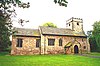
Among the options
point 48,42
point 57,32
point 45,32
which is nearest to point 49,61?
point 48,42

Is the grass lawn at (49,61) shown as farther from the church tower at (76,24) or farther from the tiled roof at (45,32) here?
the church tower at (76,24)

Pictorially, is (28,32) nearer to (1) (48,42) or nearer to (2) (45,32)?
(2) (45,32)

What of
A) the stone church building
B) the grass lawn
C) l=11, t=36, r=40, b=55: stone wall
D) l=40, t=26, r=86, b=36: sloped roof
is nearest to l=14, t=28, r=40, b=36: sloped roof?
the stone church building

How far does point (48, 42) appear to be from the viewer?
36.4 meters

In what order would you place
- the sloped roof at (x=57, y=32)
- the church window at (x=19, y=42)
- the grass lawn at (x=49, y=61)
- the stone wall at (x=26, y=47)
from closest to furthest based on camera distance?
the grass lawn at (x=49, y=61), the stone wall at (x=26, y=47), the church window at (x=19, y=42), the sloped roof at (x=57, y=32)

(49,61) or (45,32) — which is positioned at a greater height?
(45,32)

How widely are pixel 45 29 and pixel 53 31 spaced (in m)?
2.05

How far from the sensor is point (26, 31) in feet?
119

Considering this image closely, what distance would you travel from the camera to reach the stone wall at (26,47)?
33.5m

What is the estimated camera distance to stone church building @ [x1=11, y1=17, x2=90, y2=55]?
112ft

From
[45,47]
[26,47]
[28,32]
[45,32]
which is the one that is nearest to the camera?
[26,47]

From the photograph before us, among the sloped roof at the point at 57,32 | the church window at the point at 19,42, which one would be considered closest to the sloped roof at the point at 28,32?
the church window at the point at 19,42

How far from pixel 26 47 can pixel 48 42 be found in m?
5.37

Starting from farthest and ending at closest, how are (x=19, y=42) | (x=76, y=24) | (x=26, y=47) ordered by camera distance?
(x=76, y=24) < (x=26, y=47) < (x=19, y=42)
